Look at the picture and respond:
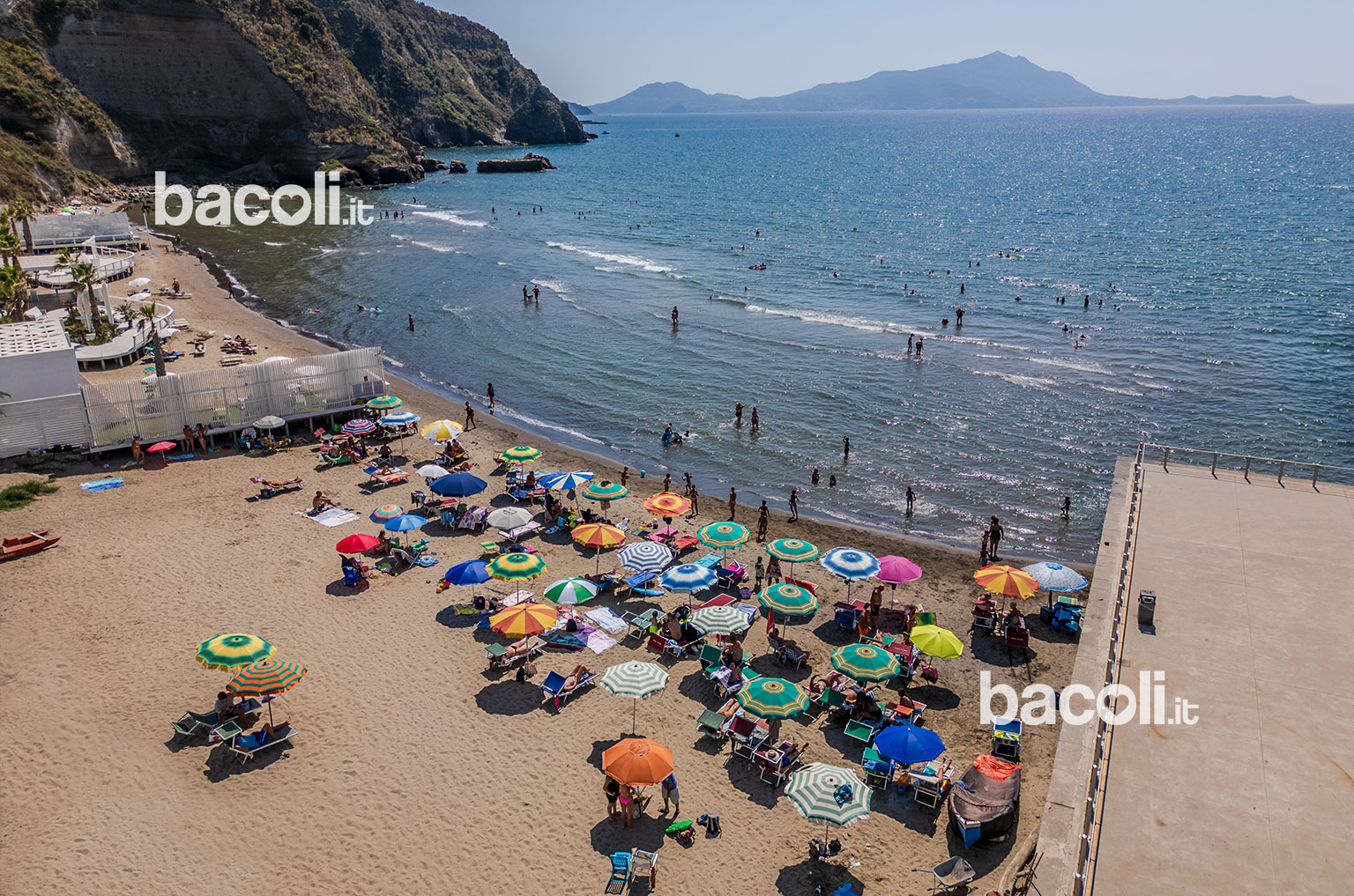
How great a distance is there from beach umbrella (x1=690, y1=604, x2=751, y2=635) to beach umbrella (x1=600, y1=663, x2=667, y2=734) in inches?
87.4

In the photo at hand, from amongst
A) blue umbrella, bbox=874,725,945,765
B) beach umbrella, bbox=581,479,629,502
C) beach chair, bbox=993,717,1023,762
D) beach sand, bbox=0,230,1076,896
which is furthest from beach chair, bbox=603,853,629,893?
beach umbrella, bbox=581,479,629,502

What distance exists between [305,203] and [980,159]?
145m

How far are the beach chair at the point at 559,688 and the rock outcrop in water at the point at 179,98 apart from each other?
65.7 m

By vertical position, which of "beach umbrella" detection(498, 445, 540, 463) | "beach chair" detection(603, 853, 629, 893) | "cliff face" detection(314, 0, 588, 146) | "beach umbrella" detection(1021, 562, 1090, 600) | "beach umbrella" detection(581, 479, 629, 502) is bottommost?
"beach chair" detection(603, 853, 629, 893)

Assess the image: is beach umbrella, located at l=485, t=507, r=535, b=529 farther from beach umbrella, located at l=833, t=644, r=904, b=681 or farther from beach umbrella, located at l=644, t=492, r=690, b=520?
beach umbrella, located at l=833, t=644, r=904, b=681

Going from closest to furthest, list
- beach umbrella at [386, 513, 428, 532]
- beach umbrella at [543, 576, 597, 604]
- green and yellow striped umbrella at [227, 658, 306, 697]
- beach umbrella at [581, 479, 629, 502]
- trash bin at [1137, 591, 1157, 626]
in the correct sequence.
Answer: trash bin at [1137, 591, 1157, 626] < green and yellow striped umbrella at [227, 658, 306, 697] < beach umbrella at [543, 576, 597, 604] < beach umbrella at [386, 513, 428, 532] < beach umbrella at [581, 479, 629, 502]

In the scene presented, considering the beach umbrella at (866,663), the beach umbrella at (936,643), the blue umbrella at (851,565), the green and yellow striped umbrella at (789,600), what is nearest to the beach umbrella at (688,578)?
the green and yellow striped umbrella at (789,600)

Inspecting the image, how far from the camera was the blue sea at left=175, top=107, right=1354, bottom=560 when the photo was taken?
1272 inches

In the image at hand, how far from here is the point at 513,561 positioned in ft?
62.7

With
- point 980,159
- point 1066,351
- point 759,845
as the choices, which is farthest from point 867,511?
point 980,159

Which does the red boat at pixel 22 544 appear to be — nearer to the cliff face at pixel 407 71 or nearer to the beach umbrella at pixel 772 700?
the beach umbrella at pixel 772 700

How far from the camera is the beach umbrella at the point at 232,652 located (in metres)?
15.3

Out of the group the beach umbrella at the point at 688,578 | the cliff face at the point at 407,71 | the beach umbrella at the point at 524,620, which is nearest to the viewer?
the beach umbrella at the point at 524,620

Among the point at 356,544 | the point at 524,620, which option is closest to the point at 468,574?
the point at 524,620
